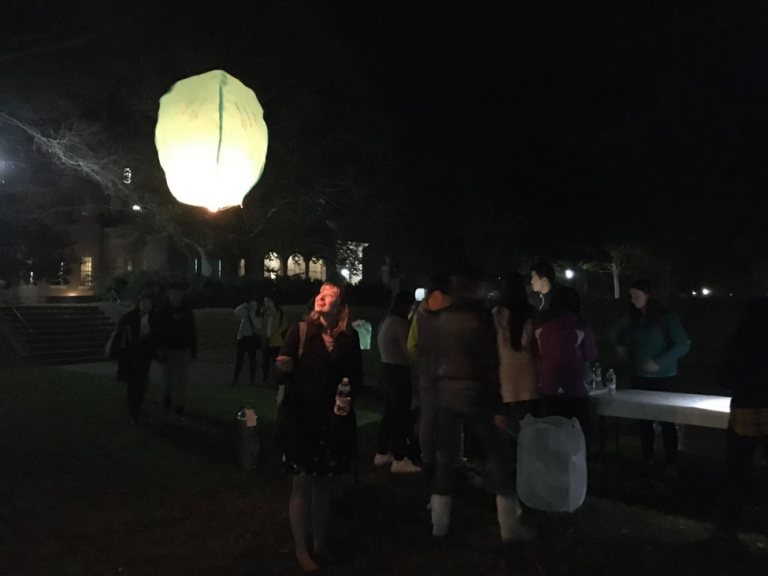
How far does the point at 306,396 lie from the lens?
389 centimetres

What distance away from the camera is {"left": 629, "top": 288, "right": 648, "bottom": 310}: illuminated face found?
19.2ft

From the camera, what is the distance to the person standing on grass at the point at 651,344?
18.9 ft

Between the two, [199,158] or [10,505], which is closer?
[199,158]

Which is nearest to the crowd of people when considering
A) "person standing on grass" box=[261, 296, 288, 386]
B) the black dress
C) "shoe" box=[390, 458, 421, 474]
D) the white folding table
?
the black dress

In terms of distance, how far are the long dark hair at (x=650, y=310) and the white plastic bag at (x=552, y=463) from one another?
162 cm

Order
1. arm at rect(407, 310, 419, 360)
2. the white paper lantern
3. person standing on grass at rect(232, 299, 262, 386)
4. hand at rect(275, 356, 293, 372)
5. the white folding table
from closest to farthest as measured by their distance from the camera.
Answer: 1. hand at rect(275, 356, 293, 372)
2. the white paper lantern
3. the white folding table
4. arm at rect(407, 310, 419, 360)
5. person standing on grass at rect(232, 299, 262, 386)

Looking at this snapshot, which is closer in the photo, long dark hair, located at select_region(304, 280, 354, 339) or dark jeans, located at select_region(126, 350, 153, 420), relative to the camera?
long dark hair, located at select_region(304, 280, 354, 339)

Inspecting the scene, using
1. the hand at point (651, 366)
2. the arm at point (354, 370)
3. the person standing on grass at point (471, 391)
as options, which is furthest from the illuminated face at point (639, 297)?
the arm at point (354, 370)

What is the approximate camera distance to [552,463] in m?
4.79

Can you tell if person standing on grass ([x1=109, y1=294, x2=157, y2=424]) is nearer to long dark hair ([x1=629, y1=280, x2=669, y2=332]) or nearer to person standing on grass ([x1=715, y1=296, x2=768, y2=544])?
long dark hair ([x1=629, y1=280, x2=669, y2=332])

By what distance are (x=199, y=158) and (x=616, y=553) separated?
3.87 metres

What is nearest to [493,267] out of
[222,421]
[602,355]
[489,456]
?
[602,355]

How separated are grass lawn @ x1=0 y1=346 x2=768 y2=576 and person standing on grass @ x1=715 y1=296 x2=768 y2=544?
33 cm

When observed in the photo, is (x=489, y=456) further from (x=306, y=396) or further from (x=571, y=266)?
(x=571, y=266)
